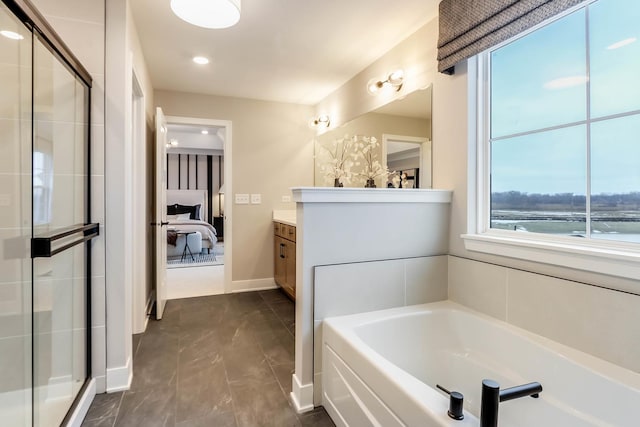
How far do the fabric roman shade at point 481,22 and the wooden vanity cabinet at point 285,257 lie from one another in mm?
2050

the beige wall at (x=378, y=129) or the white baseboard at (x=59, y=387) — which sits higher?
the beige wall at (x=378, y=129)

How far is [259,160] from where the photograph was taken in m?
4.05

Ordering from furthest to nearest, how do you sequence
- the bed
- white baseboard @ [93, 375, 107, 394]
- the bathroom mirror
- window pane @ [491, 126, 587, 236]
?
the bed < the bathroom mirror < white baseboard @ [93, 375, 107, 394] < window pane @ [491, 126, 587, 236]

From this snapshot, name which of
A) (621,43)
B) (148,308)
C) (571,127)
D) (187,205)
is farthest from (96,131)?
(187,205)

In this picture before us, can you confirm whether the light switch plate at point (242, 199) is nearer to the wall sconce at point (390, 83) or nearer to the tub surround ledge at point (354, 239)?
the wall sconce at point (390, 83)

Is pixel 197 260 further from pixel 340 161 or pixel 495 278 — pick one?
pixel 495 278

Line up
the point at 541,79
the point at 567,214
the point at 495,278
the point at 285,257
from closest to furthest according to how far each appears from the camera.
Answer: the point at 567,214
the point at 541,79
the point at 495,278
the point at 285,257

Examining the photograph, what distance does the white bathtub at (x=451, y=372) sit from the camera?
3.84ft

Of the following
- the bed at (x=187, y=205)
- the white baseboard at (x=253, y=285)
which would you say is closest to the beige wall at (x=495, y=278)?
the white baseboard at (x=253, y=285)

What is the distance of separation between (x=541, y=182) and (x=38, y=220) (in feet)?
7.79

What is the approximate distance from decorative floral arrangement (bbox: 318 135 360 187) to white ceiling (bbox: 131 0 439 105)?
0.65 metres

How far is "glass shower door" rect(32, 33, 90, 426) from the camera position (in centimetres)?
142

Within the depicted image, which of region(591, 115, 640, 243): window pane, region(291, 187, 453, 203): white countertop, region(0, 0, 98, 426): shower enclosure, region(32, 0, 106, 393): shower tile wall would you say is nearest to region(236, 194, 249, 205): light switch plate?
region(32, 0, 106, 393): shower tile wall

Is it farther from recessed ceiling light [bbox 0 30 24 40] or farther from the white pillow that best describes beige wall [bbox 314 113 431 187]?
the white pillow
